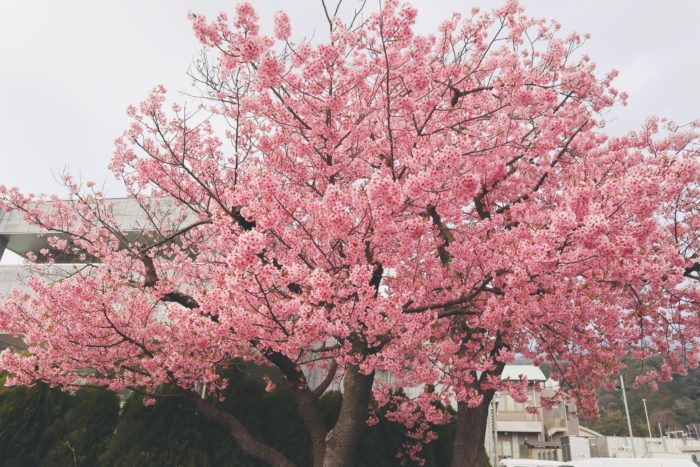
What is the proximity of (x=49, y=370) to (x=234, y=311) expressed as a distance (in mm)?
3241

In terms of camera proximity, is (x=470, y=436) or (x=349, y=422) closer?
(x=349, y=422)

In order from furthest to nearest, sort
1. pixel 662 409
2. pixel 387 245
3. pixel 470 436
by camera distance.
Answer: pixel 662 409, pixel 470 436, pixel 387 245

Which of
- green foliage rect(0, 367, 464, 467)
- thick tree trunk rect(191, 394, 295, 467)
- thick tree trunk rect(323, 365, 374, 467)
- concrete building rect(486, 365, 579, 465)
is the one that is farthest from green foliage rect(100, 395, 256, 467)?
concrete building rect(486, 365, 579, 465)

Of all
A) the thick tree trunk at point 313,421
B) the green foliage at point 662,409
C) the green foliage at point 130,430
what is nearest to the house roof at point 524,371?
the green foliage at point 662,409

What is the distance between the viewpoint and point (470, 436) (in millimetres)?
6441

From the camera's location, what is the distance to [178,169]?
681cm

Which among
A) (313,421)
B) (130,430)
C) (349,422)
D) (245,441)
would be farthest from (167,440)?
(349,422)

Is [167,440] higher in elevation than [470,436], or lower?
lower

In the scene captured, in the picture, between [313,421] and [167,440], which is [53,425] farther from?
[313,421]

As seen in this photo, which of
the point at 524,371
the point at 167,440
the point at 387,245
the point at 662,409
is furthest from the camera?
the point at 662,409

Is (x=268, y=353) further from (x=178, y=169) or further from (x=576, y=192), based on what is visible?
(x=576, y=192)

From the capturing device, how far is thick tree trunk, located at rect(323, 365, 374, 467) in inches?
205

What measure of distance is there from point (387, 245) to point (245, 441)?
3.28 meters

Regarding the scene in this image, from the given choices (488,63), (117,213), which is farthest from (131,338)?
(117,213)
